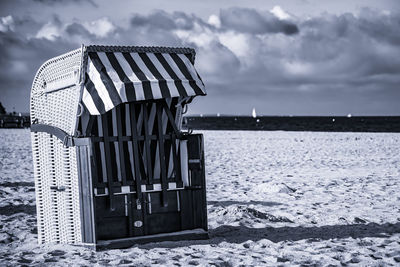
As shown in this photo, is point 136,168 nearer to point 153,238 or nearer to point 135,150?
point 135,150

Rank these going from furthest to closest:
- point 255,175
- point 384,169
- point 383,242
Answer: point 384,169, point 255,175, point 383,242

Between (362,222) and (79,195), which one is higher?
(79,195)

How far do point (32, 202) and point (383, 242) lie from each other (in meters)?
6.03

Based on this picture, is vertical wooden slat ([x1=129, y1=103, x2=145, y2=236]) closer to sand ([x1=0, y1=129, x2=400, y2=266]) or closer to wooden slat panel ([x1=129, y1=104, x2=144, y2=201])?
wooden slat panel ([x1=129, y1=104, x2=144, y2=201])

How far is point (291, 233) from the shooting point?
6.20 m

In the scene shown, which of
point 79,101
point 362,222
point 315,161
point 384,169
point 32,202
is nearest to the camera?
point 79,101

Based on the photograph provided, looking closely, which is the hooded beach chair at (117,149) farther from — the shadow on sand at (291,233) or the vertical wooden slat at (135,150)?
the shadow on sand at (291,233)

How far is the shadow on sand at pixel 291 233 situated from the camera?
583 centimetres

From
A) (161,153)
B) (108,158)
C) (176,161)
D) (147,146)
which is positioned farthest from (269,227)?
(108,158)

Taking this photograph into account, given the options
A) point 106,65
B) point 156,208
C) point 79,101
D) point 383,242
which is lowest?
point 383,242

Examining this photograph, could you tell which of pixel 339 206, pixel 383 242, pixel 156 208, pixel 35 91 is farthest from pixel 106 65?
pixel 339 206

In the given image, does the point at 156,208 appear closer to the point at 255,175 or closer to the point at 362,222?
the point at 362,222

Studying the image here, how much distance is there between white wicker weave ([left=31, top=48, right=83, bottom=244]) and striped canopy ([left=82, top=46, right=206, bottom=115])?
18cm

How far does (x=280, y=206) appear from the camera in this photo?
8.02m
